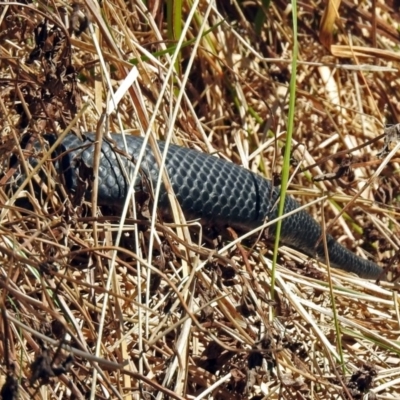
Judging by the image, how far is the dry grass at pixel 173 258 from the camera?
1.36 m

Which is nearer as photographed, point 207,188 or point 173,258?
point 173,258

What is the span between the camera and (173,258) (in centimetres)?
166

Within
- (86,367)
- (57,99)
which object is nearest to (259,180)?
(57,99)

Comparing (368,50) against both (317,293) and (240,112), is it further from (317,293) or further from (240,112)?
(317,293)

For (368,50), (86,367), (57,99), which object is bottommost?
(86,367)

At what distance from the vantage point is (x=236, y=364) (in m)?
1.50

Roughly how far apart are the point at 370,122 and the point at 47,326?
6.01ft

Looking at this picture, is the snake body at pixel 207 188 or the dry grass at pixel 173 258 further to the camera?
the snake body at pixel 207 188

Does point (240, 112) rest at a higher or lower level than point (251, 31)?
lower

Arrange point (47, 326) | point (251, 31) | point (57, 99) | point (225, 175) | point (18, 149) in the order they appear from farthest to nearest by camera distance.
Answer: point (251, 31), point (225, 175), point (57, 99), point (18, 149), point (47, 326)

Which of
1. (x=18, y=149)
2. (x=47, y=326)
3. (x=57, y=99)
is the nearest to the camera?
(x=47, y=326)

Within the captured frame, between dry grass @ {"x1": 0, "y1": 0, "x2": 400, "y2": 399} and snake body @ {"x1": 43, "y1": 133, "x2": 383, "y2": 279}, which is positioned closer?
dry grass @ {"x1": 0, "y1": 0, "x2": 400, "y2": 399}

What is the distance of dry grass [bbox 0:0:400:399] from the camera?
1.36 metres

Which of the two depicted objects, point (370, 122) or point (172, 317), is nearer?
point (172, 317)
